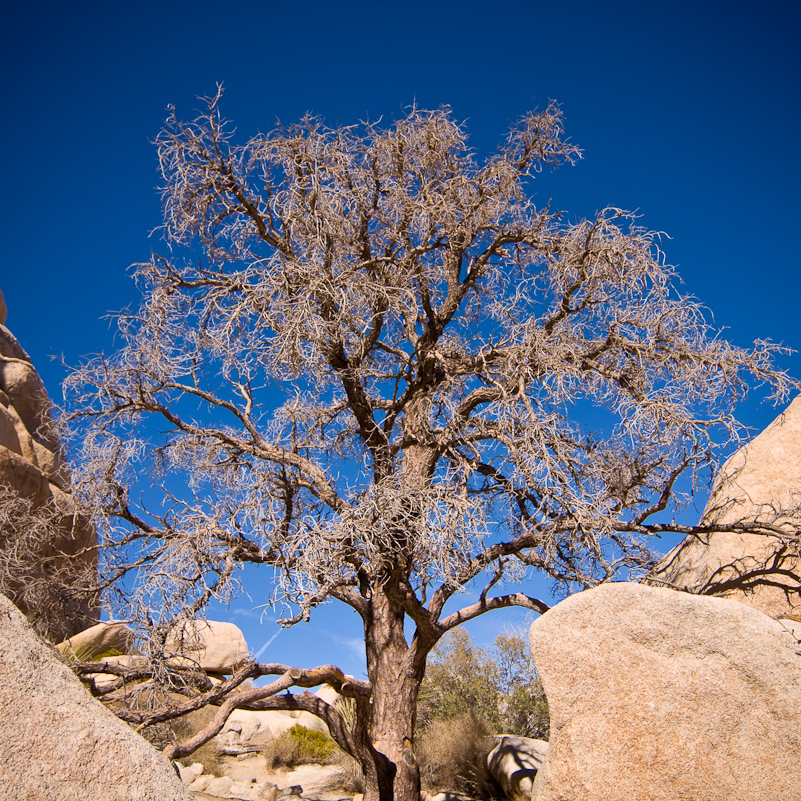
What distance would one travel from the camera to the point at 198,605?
290 inches

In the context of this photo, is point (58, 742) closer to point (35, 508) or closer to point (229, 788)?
point (229, 788)

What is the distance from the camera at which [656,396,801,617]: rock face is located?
26.5 feet

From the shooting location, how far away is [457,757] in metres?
13.0

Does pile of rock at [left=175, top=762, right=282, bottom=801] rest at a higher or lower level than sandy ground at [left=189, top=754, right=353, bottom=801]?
lower

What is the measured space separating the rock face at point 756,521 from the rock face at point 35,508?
819cm

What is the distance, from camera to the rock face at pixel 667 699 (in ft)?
18.3

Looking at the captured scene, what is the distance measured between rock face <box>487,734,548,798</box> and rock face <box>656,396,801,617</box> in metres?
4.21

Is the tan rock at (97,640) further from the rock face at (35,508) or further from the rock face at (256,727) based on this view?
the rock face at (256,727)

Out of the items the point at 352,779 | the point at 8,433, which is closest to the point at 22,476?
the point at 8,433

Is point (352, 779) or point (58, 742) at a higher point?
point (352, 779)

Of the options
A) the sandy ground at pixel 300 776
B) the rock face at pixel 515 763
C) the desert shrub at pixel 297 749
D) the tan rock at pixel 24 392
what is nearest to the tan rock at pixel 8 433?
the tan rock at pixel 24 392

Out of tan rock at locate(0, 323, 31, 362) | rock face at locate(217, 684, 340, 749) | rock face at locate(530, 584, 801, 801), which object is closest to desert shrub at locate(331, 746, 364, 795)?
rock face at locate(217, 684, 340, 749)

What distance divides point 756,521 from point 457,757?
8008mm

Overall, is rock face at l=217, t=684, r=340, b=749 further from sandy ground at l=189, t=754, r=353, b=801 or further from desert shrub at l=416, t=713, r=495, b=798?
desert shrub at l=416, t=713, r=495, b=798
